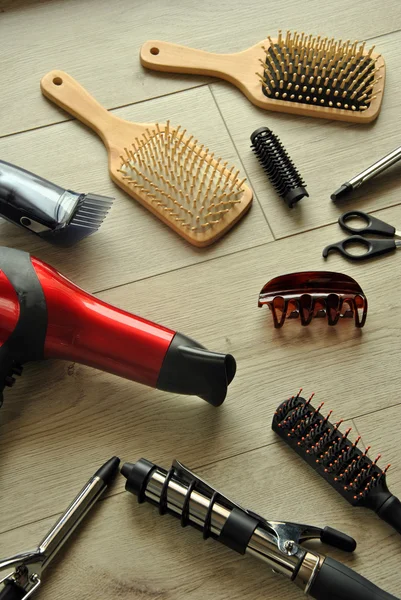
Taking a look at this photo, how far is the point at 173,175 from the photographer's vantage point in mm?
1080

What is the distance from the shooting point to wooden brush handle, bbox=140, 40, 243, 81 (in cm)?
117

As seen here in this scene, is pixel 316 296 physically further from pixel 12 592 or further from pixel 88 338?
pixel 12 592

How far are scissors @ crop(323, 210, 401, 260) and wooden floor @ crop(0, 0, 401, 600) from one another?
0.01m

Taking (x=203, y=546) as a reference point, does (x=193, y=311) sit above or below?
above

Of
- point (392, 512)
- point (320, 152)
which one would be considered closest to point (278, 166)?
point (320, 152)

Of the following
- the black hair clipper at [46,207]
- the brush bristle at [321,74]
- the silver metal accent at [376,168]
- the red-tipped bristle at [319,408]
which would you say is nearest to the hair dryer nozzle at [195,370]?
the red-tipped bristle at [319,408]

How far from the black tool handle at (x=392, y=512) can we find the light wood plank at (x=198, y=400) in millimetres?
121

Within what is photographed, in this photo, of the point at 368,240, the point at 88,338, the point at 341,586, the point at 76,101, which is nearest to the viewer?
the point at 341,586

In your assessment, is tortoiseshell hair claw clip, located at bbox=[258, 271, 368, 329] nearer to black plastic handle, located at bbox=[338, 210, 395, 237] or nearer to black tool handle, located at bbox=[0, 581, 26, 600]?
black plastic handle, located at bbox=[338, 210, 395, 237]

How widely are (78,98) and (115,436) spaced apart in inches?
20.1

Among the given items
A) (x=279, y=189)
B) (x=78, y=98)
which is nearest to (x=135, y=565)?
(x=279, y=189)

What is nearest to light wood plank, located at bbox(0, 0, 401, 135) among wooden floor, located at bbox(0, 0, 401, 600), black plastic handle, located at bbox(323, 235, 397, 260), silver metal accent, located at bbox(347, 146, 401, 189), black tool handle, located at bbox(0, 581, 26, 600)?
wooden floor, located at bbox(0, 0, 401, 600)

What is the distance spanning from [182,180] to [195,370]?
0.99ft

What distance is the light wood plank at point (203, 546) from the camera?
88 cm
